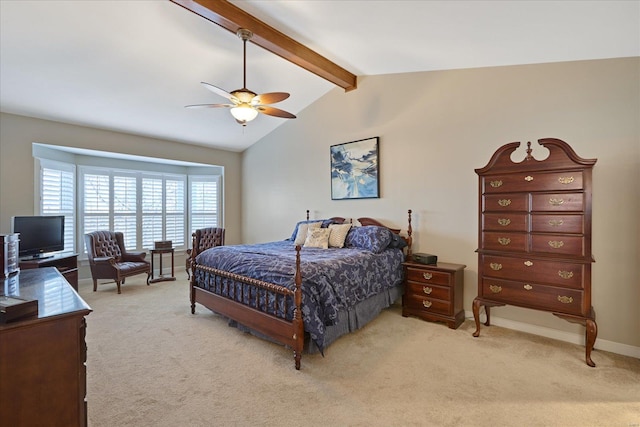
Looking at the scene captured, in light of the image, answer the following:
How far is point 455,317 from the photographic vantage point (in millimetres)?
3572

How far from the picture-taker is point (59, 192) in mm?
5320

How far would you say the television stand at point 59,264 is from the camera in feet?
13.3

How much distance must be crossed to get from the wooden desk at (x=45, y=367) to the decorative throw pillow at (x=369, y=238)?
121 inches

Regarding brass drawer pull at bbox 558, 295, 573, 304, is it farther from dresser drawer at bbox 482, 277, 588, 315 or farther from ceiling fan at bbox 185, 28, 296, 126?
ceiling fan at bbox 185, 28, 296, 126

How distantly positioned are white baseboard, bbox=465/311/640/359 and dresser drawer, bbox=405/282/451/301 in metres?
0.56

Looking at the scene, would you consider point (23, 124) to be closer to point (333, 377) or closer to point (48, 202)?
point (48, 202)

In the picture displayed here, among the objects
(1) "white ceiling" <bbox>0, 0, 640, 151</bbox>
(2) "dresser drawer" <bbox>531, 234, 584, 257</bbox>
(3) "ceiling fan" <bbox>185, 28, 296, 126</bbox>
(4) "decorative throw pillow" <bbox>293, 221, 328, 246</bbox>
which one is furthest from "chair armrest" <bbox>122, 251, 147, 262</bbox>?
(2) "dresser drawer" <bbox>531, 234, 584, 257</bbox>

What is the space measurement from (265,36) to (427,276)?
3.32m

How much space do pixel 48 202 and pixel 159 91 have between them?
9.09ft

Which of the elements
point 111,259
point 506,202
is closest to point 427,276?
point 506,202

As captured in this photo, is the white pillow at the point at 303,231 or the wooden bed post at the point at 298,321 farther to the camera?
the white pillow at the point at 303,231

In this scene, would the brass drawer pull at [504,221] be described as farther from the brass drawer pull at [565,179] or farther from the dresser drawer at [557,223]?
the brass drawer pull at [565,179]

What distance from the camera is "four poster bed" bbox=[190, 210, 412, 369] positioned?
2768mm

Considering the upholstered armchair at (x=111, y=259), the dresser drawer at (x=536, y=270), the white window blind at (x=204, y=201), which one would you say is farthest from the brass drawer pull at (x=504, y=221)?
the white window blind at (x=204, y=201)
